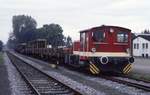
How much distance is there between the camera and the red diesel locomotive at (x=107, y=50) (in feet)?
80.6

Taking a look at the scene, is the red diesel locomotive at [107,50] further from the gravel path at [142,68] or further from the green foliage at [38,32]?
the green foliage at [38,32]

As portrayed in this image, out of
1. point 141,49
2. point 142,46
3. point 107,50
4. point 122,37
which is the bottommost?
point 141,49

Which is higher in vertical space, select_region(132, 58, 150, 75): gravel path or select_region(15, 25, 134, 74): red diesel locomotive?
select_region(15, 25, 134, 74): red diesel locomotive

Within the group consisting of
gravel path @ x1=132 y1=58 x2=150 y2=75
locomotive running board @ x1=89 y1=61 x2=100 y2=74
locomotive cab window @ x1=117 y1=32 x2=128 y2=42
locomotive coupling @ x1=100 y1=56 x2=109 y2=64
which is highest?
locomotive cab window @ x1=117 y1=32 x2=128 y2=42

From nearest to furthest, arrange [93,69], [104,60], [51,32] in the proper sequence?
[104,60] < [93,69] < [51,32]

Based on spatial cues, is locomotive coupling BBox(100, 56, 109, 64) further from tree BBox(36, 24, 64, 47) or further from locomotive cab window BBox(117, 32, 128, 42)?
tree BBox(36, 24, 64, 47)

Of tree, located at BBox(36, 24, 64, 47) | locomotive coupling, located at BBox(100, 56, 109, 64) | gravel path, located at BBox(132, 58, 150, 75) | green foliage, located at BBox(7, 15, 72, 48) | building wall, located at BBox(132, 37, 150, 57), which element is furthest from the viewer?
tree, located at BBox(36, 24, 64, 47)

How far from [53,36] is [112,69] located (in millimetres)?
73548

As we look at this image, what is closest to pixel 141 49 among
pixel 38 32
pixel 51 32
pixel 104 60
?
pixel 51 32

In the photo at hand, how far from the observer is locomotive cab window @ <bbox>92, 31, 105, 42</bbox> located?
24.9 m

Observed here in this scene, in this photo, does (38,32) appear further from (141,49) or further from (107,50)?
(107,50)

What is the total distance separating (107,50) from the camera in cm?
2484

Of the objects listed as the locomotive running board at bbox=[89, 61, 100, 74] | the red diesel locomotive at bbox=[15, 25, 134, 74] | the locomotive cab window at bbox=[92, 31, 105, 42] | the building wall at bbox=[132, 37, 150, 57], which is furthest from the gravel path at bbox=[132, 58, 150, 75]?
the building wall at bbox=[132, 37, 150, 57]

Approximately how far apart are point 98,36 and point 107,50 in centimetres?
100
